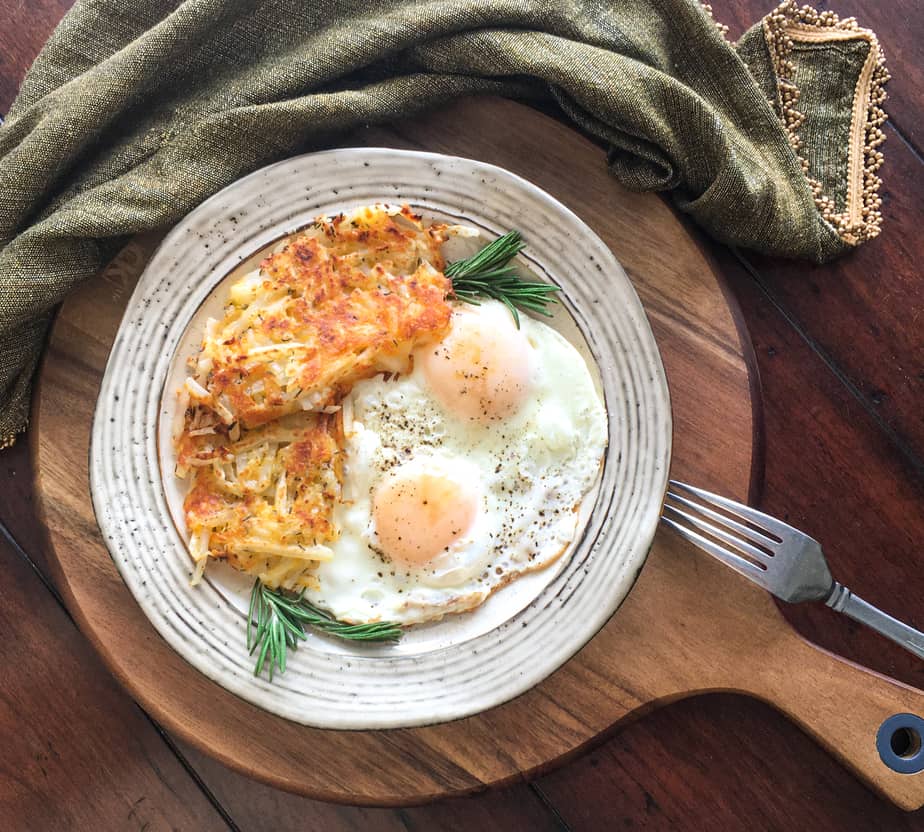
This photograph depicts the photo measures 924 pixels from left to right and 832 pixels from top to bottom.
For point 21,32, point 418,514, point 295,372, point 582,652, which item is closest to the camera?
point 295,372

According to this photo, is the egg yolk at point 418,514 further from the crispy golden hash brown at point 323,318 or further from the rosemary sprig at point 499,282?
the rosemary sprig at point 499,282

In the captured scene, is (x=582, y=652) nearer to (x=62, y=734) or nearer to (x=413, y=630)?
(x=413, y=630)

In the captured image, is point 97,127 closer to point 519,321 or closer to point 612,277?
point 519,321

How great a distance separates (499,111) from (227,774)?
2.51m

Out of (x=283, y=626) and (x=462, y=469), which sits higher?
(x=462, y=469)

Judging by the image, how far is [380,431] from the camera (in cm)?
255

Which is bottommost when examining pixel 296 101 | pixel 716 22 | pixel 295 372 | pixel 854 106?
pixel 295 372

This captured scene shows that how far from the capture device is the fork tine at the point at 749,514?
2.51 metres

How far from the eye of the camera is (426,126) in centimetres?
Answer: 267

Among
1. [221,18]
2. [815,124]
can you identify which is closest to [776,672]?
[815,124]

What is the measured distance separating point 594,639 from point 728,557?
0.51 metres

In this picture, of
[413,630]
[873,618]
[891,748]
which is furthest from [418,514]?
[891,748]

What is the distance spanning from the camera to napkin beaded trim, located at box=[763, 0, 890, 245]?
2.77 metres

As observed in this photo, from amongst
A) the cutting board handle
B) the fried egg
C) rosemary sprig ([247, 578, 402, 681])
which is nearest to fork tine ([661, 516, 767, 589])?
the cutting board handle
